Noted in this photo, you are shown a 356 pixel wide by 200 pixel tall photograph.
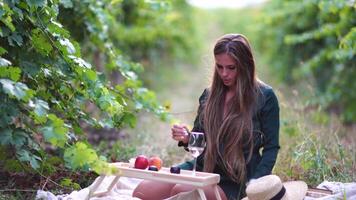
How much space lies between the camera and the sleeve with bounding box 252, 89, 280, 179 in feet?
14.2

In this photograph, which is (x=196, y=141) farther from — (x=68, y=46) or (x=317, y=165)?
(x=317, y=165)

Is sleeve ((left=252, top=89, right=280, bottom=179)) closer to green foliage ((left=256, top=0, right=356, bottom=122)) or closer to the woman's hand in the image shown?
the woman's hand

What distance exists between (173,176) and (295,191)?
1.01m

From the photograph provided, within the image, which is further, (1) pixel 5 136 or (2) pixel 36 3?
(2) pixel 36 3

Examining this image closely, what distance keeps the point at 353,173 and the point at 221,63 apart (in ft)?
5.41

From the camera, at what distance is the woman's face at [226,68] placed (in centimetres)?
436

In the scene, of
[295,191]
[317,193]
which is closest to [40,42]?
[295,191]

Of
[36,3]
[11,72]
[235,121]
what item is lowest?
[235,121]

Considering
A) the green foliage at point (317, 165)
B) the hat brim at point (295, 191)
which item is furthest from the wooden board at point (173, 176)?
the green foliage at point (317, 165)

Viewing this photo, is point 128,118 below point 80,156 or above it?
above

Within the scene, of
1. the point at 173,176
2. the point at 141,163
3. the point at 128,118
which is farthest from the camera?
the point at 128,118

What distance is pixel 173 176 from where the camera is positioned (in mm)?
3887

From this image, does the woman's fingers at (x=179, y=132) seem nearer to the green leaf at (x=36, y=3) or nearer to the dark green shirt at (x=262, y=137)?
the dark green shirt at (x=262, y=137)

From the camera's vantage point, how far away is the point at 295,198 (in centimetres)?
430
